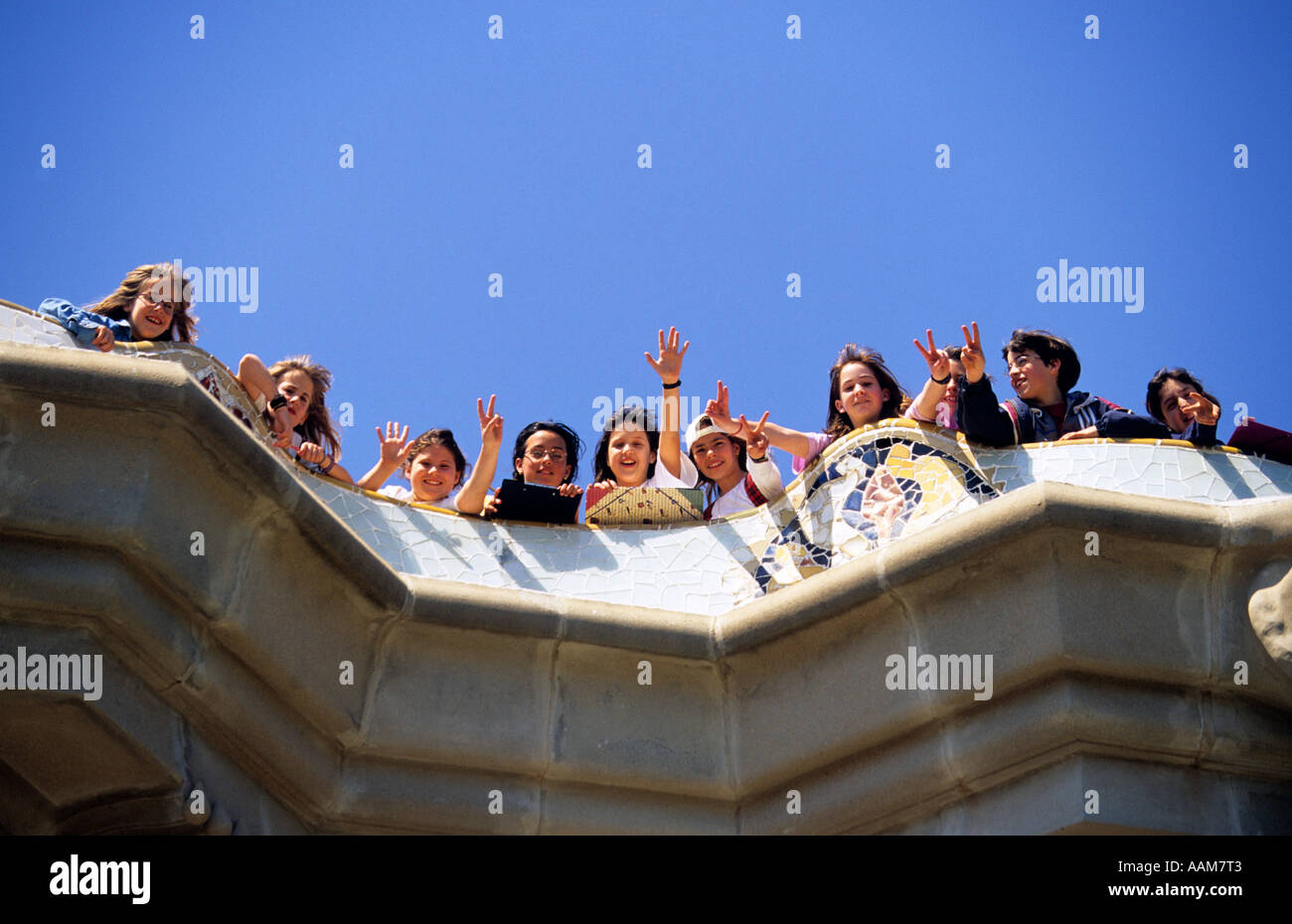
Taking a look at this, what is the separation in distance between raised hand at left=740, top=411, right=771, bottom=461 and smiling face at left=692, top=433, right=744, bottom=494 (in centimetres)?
18

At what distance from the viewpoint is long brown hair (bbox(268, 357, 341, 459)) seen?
864 cm

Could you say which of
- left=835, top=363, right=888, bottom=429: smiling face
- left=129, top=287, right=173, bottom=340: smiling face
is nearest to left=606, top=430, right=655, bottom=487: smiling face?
left=835, top=363, right=888, bottom=429: smiling face

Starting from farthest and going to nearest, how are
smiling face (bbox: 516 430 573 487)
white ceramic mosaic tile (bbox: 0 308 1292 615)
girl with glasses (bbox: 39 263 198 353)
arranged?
smiling face (bbox: 516 430 573 487) → girl with glasses (bbox: 39 263 198 353) → white ceramic mosaic tile (bbox: 0 308 1292 615)

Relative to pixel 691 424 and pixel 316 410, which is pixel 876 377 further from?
pixel 316 410

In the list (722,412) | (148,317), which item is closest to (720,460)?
(722,412)

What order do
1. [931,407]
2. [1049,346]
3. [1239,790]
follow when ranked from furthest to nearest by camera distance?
[1049,346], [931,407], [1239,790]

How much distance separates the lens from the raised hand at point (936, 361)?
26.0ft

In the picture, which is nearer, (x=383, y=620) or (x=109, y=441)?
(x=109, y=441)

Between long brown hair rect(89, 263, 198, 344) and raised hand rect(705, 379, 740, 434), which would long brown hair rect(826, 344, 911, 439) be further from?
long brown hair rect(89, 263, 198, 344)

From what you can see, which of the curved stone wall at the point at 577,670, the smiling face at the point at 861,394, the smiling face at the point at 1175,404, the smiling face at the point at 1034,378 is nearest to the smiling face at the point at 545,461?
the smiling face at the point at 861,394
